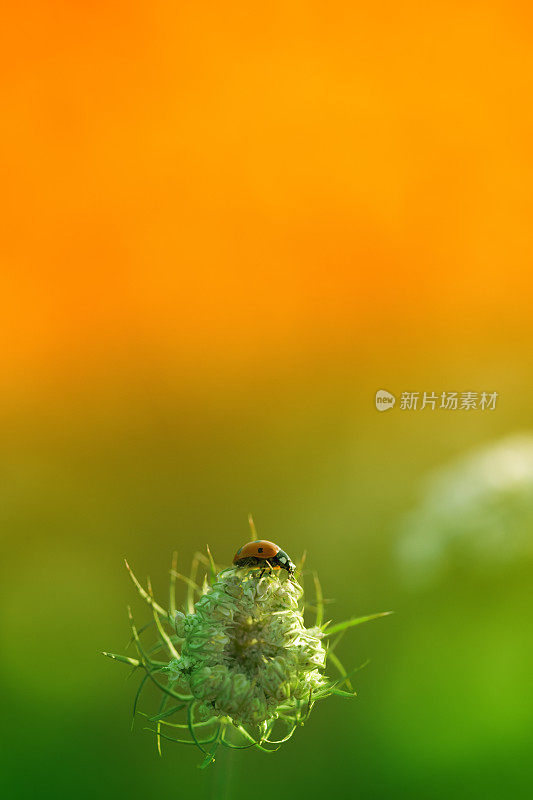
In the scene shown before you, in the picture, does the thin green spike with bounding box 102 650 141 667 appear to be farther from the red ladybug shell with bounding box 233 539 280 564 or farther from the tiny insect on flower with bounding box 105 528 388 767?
the red ladybug shell with bounding box 233 539 280 564

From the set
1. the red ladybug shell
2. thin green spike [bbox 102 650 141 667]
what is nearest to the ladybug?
the red ladybug shell

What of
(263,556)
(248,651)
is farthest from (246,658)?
(263,556)

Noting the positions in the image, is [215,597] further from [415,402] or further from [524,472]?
[524,472]

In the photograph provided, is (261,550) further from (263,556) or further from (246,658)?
(246,658)

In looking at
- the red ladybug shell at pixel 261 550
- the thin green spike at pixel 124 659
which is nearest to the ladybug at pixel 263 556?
the red ladybug shell at pixel 261 550

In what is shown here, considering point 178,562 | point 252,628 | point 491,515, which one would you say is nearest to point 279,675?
point 252,628

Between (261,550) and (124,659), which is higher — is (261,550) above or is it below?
above

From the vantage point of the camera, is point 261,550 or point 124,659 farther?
point 261,550
